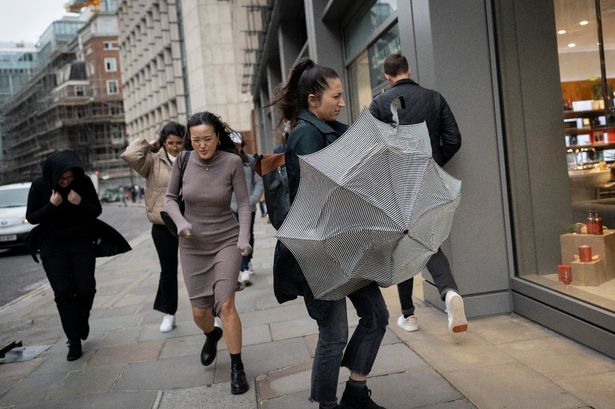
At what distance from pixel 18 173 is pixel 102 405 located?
106 meters

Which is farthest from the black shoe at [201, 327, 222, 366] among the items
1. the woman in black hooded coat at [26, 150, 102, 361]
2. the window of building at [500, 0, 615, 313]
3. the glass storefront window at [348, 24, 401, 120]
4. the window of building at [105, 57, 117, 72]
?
the window of building at [105, 57, 117, 72]

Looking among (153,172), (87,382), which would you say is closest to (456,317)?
(87,382)

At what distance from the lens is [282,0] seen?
39.7 feet

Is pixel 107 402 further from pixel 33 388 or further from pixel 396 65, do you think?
pixel 396 65

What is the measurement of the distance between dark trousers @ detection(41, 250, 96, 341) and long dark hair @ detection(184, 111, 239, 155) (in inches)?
65.3

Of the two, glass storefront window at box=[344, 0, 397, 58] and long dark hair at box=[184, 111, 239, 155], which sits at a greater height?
glass storefront window at box=[344, 0, 397, 58]

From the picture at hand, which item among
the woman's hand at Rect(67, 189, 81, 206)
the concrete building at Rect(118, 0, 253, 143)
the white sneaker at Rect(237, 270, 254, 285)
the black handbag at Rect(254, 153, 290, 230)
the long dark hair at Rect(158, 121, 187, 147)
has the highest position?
the concrete building at Rect(118, 0, 253, 143)

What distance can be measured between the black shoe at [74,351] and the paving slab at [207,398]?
1.49 meters

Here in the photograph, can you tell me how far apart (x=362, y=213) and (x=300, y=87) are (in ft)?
2.79

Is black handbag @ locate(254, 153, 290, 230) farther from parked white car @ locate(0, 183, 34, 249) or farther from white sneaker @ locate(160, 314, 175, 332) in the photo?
parked white car @ locate(0, 183, 34, 249)

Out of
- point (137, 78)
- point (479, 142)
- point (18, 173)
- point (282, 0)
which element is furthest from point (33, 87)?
point (479, 142)

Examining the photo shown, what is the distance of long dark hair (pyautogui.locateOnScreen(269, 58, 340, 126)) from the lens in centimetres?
278

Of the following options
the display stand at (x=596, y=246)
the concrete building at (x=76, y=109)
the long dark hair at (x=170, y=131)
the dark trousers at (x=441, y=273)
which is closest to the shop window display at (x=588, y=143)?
the display stand at (x=596, y=246)

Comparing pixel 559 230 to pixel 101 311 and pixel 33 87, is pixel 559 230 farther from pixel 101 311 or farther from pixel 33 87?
pixel 33 87
